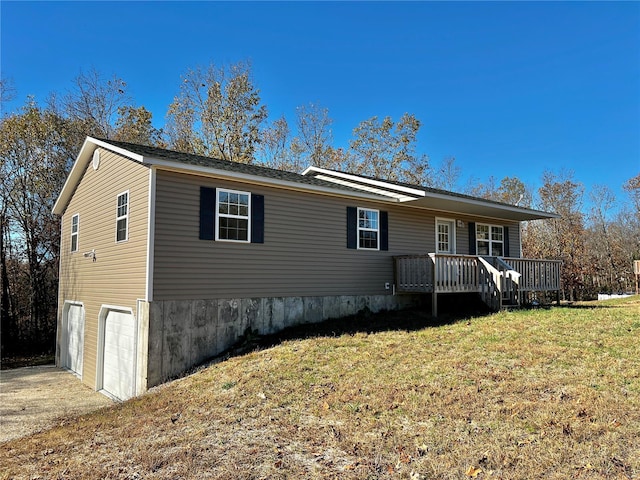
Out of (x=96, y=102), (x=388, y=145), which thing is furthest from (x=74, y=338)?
(x=388, y=145)

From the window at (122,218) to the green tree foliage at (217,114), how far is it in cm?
1409

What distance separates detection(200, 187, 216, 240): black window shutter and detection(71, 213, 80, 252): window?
268 inches

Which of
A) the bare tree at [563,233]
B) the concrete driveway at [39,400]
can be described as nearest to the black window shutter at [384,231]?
the concrete driveway at [39,400]

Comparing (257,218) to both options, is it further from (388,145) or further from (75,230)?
(388,145)

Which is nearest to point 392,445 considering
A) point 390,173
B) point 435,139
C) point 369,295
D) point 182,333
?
point 182,333

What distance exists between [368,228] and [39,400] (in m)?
9.30

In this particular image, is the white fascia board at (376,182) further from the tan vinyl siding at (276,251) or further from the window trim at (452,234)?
the window trim at (452,234)

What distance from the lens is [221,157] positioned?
79.9 feet

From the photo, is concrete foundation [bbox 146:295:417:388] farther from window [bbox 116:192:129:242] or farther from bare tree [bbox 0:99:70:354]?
bare tree [bbox 0:99:70:354]

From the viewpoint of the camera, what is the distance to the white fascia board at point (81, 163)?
1069cm

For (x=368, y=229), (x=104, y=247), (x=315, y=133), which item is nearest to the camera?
(x=104, y=247)

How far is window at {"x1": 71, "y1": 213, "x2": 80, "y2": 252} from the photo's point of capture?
1413cm

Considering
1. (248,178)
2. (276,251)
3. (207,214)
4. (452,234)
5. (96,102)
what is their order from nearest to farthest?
(207,214) < (248,178) < (276,251) < (452,234) < (96,102)

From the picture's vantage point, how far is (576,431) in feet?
14.1
